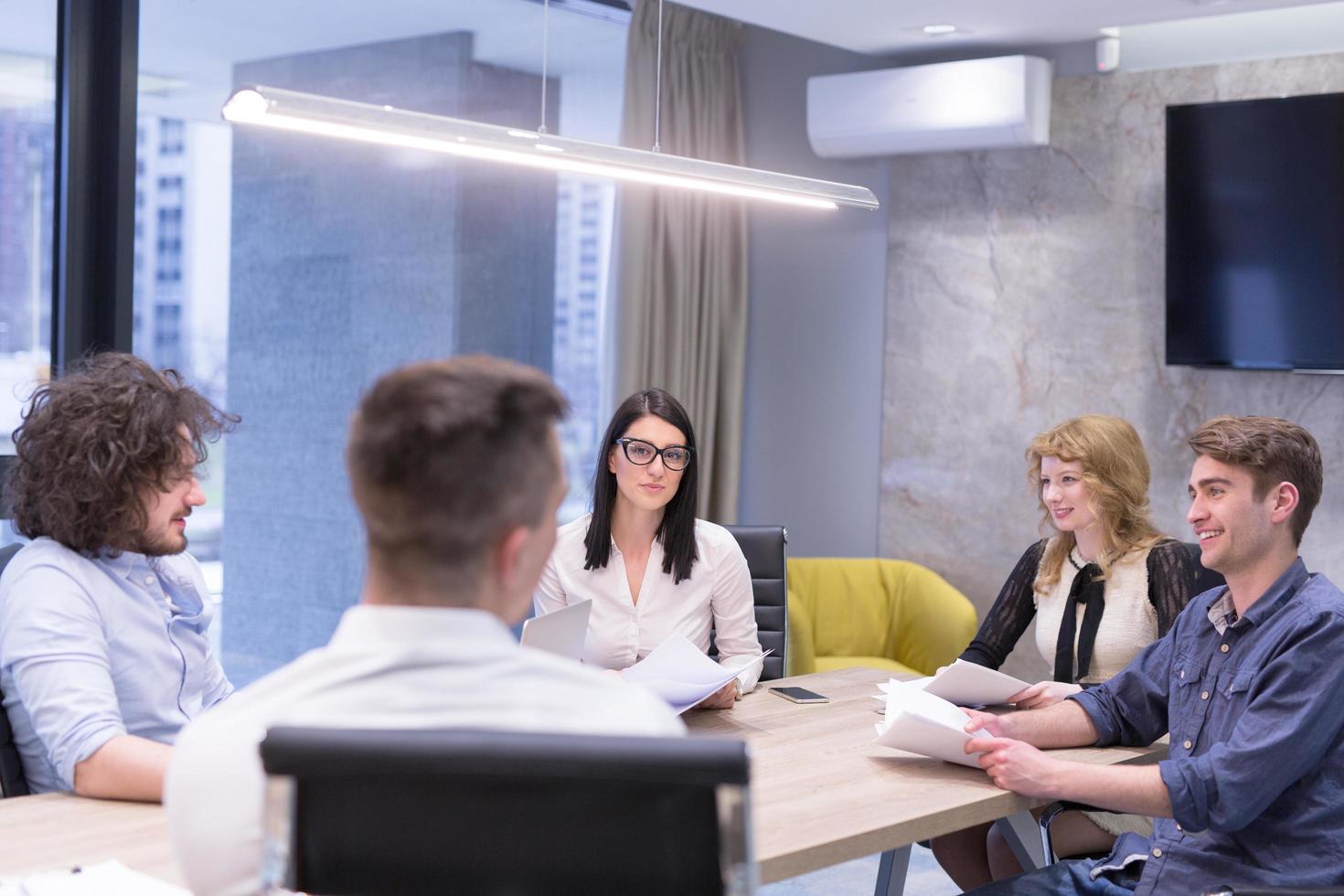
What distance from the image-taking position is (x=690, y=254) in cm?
562

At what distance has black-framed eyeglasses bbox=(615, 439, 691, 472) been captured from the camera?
3.29 m

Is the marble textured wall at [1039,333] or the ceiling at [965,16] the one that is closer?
the ceiling at [965,16]

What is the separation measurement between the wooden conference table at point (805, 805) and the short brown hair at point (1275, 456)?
0.62 metres

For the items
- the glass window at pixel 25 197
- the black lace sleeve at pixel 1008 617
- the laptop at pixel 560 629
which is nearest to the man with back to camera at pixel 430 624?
the laptop at pixel 560 629

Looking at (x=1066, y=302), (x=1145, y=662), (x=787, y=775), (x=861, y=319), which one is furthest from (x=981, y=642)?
(x=861, y=319)

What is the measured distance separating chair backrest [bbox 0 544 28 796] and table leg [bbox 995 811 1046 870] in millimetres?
1698

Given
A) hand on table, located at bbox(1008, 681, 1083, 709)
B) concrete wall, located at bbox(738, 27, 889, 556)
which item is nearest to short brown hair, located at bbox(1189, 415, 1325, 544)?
hand on table, located at bbox(1008, 681, 1083, 709)

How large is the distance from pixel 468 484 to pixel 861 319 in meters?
4.69

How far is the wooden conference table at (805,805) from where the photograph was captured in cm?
194

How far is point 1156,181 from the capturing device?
4.89 meters

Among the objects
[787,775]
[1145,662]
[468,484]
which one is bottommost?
[787,775]

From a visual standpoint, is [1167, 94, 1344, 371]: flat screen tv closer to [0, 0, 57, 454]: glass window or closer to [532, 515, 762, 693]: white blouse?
[532, 515, 762, 693]: white blouse

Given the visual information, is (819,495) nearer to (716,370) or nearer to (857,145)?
(716,370)

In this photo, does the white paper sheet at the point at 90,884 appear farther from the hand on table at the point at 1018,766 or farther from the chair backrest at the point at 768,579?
the chair backrest at the point at 768,579
